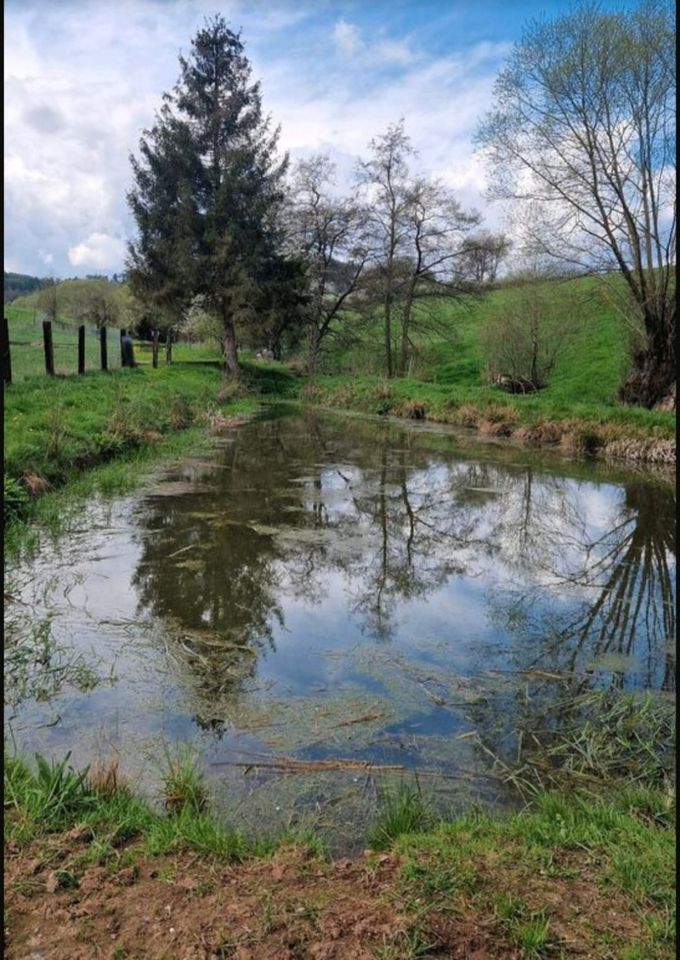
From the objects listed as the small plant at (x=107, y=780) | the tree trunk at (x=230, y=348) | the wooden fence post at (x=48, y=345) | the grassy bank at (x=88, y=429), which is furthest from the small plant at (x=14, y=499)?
the tree trunk at (x=230, y=348)

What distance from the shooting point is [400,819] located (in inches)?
117

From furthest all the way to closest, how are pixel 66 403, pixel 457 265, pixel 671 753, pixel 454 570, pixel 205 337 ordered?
pixel 205 337 < pixel 457 265 < pixel 66 403 < pixel 454 570 < pixel 671 753

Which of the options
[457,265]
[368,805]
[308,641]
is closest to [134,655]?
[308,641]

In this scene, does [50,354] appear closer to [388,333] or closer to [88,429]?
[88,429]

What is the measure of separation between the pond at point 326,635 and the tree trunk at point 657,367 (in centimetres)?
804

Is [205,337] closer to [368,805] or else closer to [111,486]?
[111,486]

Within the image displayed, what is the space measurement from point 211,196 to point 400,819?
2983 centimetres

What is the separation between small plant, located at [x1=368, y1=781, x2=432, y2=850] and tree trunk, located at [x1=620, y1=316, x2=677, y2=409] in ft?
54.3

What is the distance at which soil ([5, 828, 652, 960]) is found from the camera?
221 centimetres

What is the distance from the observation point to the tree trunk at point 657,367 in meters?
17.3

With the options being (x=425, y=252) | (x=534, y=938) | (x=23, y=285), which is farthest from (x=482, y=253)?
(x=23, y=285)

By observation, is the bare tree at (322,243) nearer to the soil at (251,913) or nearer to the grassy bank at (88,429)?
the grassy bank at (88,429)

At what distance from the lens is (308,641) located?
522cm

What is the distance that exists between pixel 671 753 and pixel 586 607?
245cm
